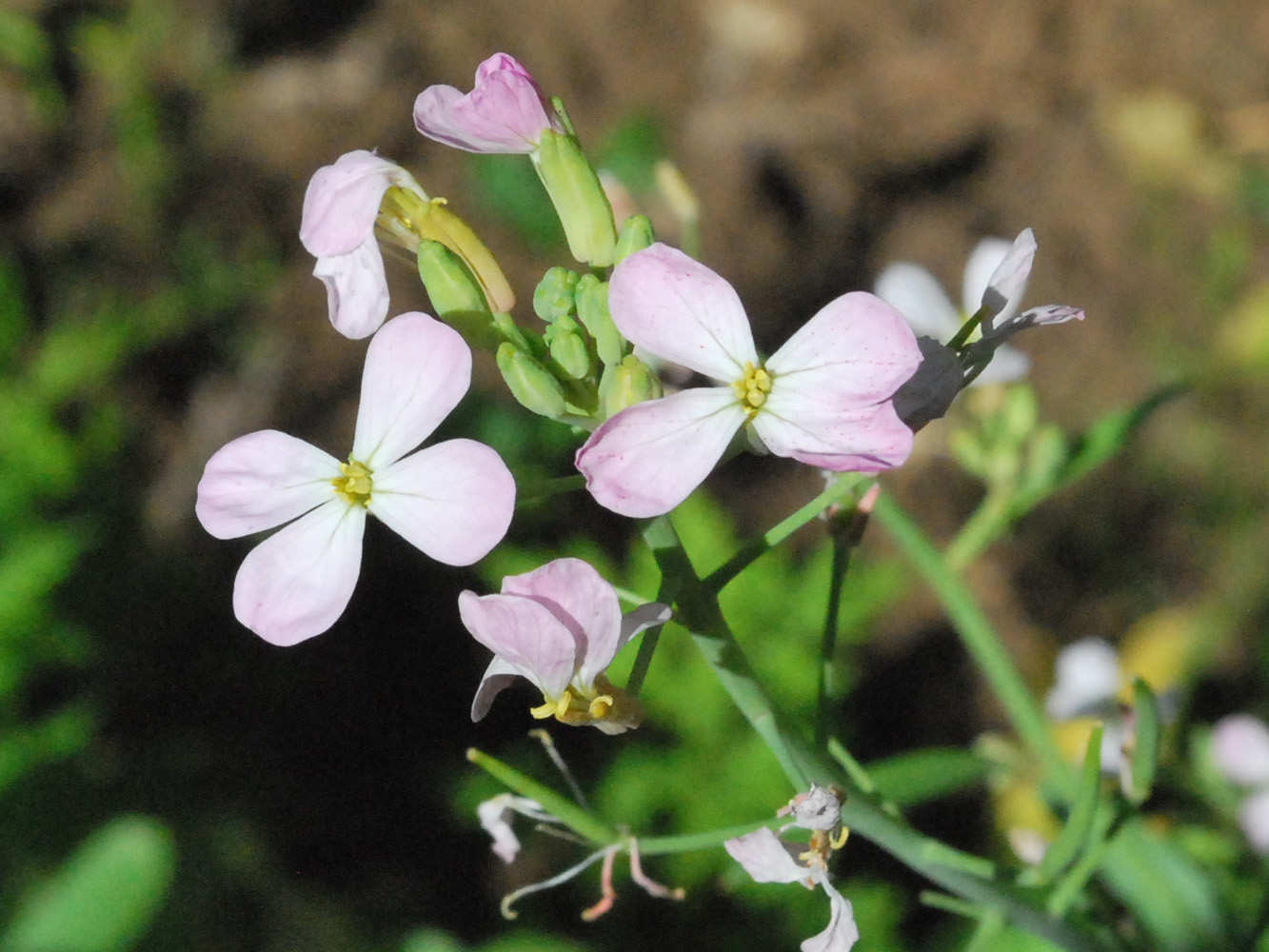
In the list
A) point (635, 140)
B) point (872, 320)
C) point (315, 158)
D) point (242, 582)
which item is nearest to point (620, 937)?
point (242, 582)

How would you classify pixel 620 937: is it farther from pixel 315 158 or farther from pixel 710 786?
pixel 315 158

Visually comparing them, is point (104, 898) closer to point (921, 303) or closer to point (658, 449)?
point (658, 449)

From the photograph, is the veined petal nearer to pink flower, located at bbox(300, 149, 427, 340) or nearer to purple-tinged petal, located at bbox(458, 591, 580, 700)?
purple-tinged petal, located at bbox(458, 591, 580, 700)

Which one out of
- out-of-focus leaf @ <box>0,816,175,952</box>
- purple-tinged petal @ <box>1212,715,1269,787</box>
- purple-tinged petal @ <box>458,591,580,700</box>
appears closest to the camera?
purple-tinged petal @ <box>458,591,580,700</box>

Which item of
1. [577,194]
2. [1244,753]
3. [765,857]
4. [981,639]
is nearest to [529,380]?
[577,194]

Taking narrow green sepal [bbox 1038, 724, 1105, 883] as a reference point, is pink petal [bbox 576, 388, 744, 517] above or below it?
above

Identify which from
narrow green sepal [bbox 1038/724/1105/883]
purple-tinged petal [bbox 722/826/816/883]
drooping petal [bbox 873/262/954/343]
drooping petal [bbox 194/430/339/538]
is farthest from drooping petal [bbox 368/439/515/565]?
drooping petal [bbox 873/262/954/343]
